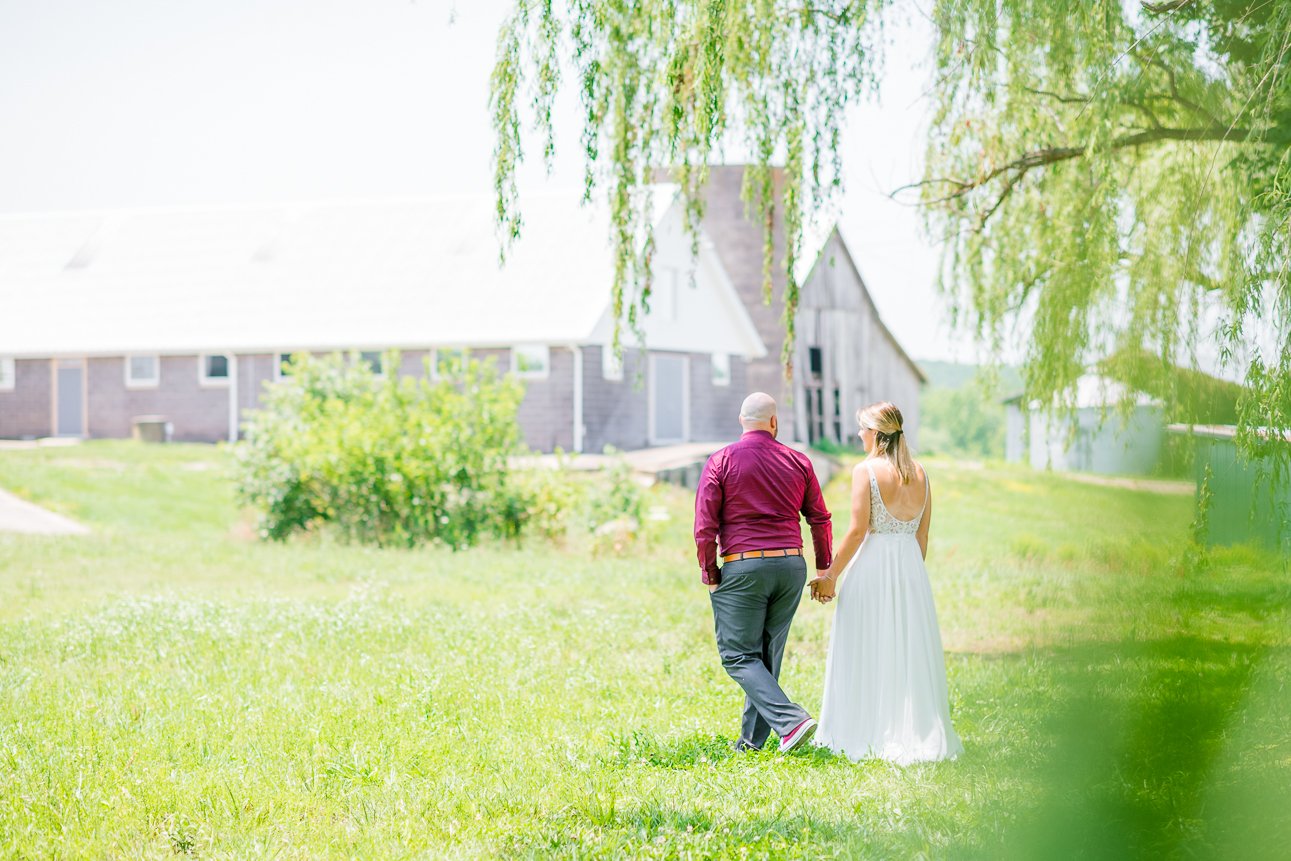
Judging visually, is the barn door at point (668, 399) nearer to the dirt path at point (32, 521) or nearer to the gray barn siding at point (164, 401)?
the gray barn siding at point (164, 401)

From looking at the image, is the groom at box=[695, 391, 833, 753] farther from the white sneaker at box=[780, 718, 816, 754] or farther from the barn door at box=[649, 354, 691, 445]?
the barn door at box=[649, 354, 691, 445]

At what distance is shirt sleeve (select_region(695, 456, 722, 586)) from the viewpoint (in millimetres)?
6809

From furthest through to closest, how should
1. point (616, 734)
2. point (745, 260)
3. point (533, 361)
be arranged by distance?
point (745, 260) < point (533, 361) < point (616, 734)

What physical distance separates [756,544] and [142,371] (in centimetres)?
2892

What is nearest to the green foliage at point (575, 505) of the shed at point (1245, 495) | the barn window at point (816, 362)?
the shed at point (1245, 495)

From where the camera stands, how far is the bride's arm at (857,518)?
22.5 ft

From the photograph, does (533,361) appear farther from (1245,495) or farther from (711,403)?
(1245,495)

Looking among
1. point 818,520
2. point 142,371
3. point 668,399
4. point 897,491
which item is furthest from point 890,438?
point 142,371

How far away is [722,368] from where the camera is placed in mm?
33562

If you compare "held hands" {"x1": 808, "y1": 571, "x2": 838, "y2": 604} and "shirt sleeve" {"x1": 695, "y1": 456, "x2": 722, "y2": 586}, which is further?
"held hands" {"x1": 808, "y1": 571, "x2": 838, "y2": 604}

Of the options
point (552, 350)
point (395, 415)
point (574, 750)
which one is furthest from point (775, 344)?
point (574, 750)

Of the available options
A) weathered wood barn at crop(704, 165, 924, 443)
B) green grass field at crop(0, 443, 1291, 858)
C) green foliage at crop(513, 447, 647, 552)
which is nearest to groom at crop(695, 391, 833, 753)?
green grass field at crop(0, 443, 1291, 858)

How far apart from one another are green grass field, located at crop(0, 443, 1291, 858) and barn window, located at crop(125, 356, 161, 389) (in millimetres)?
21777

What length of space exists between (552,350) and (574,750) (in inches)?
858
